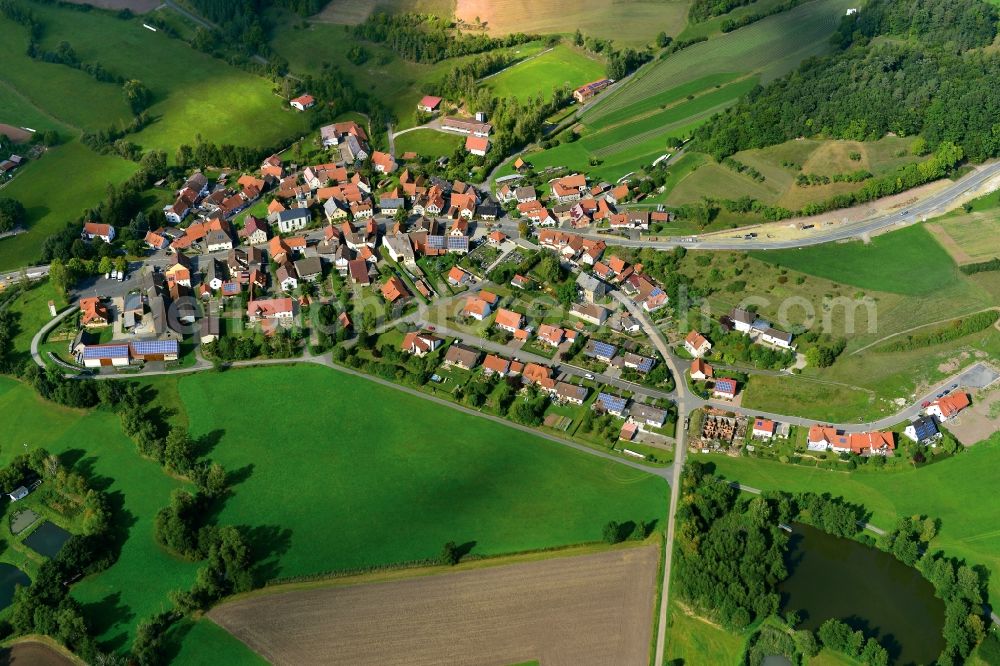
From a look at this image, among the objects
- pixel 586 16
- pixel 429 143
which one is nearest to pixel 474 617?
pixel 429 143

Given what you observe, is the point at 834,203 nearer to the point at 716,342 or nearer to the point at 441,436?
the point at 716,342

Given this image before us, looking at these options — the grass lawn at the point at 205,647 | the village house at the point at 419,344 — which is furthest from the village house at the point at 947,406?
the grass lawn at the point at 205,647

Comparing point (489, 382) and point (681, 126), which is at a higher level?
point (681, 126)

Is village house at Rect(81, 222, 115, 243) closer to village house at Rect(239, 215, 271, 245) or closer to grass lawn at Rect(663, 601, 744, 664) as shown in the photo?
village house at Rect(239, 215, 271, 245)

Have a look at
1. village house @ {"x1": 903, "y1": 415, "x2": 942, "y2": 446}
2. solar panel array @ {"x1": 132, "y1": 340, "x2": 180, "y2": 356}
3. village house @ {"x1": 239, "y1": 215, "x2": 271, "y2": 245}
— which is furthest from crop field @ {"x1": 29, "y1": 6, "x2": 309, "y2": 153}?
village house @ {"x1": 903, "y1": 415, "x2": 942, "y2": 446}

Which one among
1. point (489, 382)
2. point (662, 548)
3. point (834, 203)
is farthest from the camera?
point (834, 203)

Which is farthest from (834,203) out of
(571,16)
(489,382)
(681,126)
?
(571,16)
